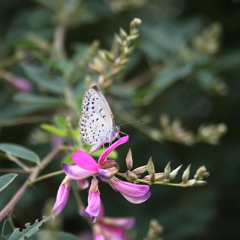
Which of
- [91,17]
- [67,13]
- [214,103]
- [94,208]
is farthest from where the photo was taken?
[214,103]

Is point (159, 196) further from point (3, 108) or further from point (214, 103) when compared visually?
point (3, 108)

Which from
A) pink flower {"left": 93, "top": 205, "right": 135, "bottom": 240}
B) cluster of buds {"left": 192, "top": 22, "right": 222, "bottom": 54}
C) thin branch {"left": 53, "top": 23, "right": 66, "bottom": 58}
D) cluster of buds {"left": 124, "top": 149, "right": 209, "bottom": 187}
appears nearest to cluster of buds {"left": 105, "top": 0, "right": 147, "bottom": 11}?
thin branch {"left": 53, "top": 23, "right": 66, "bottom": 58}

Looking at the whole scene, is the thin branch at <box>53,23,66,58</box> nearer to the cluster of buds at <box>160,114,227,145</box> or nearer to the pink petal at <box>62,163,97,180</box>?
the cluster of buds at <box>160,114,227,145</box>

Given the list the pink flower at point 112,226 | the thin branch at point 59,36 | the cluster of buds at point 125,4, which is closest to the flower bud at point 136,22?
the pink flower at point 112,226

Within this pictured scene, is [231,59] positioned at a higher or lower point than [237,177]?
higher

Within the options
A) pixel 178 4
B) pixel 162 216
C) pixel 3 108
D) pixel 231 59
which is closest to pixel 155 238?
pixel 162 216
